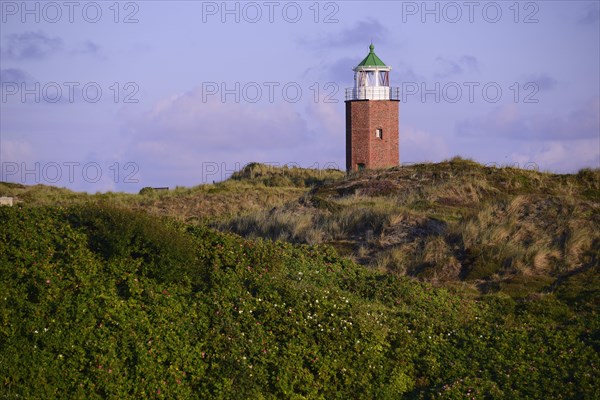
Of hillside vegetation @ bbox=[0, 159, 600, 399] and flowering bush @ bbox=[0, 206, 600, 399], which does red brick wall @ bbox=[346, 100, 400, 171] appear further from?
flowering bush @ bbox=[0, 206, 600, 399]

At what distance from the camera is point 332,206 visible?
2684 centimetres

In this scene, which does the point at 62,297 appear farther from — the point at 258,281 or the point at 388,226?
the point at 388,226

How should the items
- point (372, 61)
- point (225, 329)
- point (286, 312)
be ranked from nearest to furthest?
point (225, 329) → point (286, 312) → point (372, 61)

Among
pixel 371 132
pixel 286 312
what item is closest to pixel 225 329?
pixel 286 312

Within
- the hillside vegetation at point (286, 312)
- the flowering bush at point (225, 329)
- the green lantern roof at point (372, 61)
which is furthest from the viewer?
the green lantern roof at point (372, 61)

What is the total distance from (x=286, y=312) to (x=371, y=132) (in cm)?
4643

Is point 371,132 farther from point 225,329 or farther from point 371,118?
point 225,329

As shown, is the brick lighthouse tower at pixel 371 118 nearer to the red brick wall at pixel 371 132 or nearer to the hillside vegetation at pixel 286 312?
the red brick wall at pixel 371 132

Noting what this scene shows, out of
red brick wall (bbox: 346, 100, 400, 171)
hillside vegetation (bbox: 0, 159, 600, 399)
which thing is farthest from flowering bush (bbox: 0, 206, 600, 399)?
red brick wall (bbox: 346, 100, 400, 171)

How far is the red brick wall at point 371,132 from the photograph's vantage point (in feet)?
196

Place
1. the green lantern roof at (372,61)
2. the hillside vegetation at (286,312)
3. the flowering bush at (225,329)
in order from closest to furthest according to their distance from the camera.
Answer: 1. the flowering bush at (225,329)
2. the hillside vegetation at (286,312)
3. the green lantern roof at (372,61)

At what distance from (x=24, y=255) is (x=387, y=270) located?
938cm

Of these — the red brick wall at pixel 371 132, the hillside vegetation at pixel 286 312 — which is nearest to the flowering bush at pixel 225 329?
the hillside vegetation at pixel 286 312

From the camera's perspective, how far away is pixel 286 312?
14.2 m
